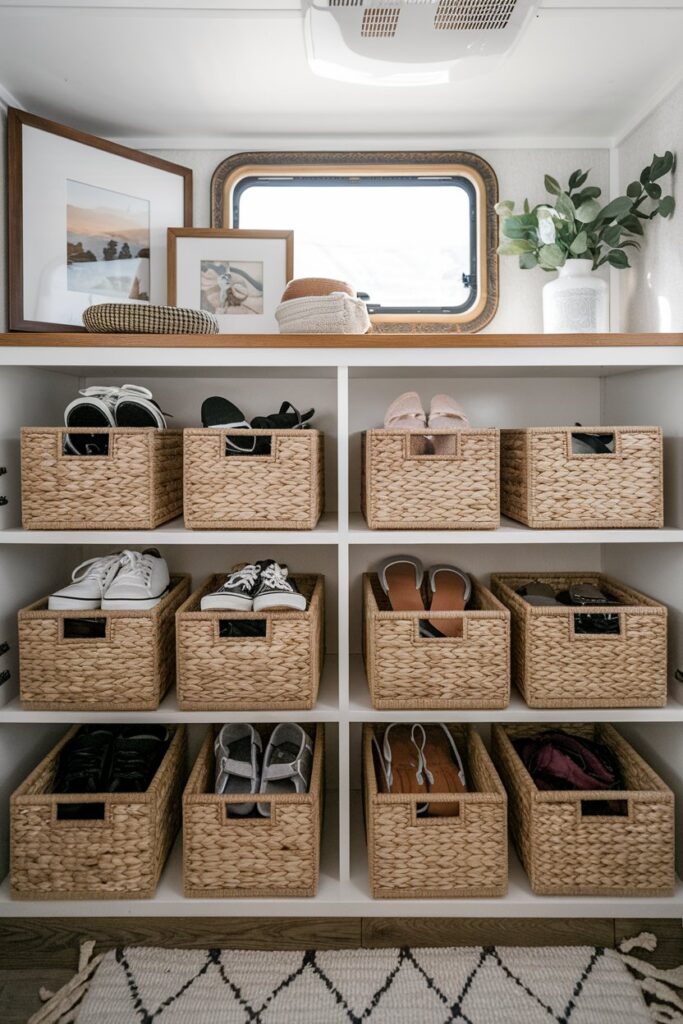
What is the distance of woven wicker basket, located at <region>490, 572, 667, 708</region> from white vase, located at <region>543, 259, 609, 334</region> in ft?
2.61

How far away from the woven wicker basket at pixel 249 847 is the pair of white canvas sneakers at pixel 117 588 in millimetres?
465

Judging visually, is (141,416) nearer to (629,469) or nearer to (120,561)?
(120,561)

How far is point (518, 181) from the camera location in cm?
208

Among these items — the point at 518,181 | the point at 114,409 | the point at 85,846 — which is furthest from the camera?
the point at 518,181

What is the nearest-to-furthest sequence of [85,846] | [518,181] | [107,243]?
[85,846], [107,243], [518,181]

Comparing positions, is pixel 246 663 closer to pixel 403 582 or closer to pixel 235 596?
pixel 235 596

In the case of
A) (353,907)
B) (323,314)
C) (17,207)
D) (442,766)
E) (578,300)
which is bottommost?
(353,907)

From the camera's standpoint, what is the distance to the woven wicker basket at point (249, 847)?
1.56 metres

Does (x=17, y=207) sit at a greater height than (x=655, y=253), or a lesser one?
greater

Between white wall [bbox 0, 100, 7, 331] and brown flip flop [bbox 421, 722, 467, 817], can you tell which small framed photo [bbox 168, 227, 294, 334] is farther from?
brown flip flop [bbox 421, 722, 467, 817]

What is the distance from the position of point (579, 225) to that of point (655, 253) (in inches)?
8.7

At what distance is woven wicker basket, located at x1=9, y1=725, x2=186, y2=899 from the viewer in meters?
1.56

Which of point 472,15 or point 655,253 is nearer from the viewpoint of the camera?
point 472,15

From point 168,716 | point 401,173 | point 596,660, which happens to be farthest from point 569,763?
point 401,173
